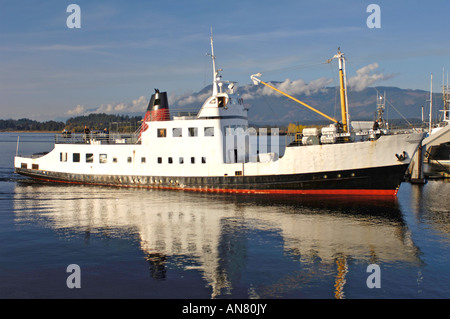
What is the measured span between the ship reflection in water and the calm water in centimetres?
6

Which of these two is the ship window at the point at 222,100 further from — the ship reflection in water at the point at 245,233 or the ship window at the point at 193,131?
the ship reflection in water at the point at 245,233

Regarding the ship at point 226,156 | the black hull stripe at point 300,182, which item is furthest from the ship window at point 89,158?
the black hull stripe at point 300,182

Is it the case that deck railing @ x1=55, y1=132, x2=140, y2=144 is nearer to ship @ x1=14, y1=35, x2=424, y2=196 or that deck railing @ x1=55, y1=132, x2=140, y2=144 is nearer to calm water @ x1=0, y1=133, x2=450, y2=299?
ship @ x1=14, y1=35, x2=424, y2=196

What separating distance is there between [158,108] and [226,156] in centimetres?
897

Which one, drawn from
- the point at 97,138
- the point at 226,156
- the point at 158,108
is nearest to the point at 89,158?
the point at 97,138

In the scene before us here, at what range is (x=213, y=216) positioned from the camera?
26422mm

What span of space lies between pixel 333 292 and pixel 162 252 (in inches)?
319

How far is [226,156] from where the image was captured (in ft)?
116

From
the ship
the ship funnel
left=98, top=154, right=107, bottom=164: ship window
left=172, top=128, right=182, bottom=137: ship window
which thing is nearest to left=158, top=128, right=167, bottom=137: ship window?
the ship

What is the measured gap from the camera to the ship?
102 feet

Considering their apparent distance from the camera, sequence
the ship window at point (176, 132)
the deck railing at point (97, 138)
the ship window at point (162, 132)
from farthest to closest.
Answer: the deck railing at point (97, 138) < the ship window at point (162, 132) < the ship window at point (176, 132)

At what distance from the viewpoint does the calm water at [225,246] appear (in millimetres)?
14984

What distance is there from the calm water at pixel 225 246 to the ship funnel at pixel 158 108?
9.65 metres
